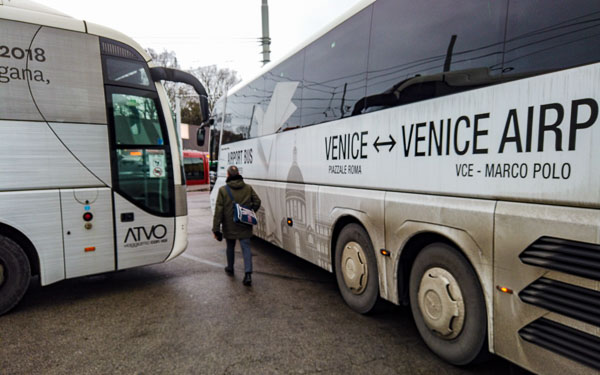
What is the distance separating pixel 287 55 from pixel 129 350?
4.75m

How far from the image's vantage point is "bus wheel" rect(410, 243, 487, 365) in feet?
9.54

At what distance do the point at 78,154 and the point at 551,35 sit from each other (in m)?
5.02

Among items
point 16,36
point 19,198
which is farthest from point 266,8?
point 19,198

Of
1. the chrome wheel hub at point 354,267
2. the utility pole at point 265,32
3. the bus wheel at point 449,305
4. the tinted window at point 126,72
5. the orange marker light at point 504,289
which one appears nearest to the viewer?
the orange marker light at point 504,289

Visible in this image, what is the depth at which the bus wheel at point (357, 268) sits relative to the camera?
4154mm

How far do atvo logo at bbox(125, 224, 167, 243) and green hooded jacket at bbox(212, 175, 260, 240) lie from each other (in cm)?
76

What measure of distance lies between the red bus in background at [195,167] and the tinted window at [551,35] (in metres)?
28.4

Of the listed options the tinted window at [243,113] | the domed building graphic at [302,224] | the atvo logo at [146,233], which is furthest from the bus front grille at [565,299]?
the tinted window at [243,113]

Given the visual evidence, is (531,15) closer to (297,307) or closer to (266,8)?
(297,307)

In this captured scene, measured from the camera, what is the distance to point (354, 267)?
4.39 m

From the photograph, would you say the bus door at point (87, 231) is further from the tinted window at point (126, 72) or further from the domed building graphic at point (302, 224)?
the domed building graphic at point (302, 224)

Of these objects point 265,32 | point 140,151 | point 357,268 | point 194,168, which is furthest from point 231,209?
point 194,168

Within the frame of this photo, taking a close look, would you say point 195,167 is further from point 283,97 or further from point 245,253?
point 245,253

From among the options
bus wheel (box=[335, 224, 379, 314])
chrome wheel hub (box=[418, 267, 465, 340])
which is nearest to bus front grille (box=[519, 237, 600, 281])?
chrome wheel hub (box=[418, 267, 465, 340])
